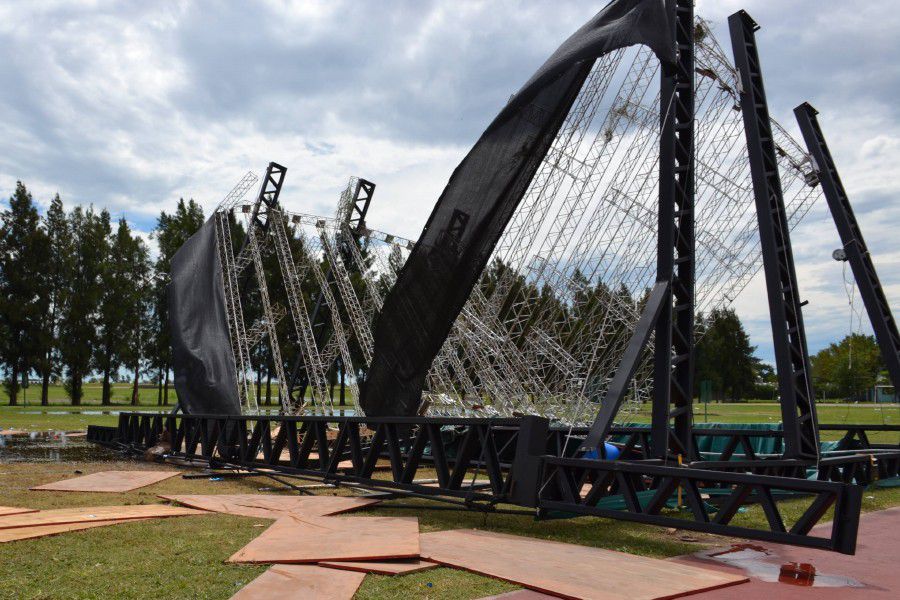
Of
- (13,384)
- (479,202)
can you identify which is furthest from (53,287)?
(479,202)

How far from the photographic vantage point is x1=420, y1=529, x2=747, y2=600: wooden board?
5973mm

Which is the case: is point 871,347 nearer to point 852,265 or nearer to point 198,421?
point 852,265

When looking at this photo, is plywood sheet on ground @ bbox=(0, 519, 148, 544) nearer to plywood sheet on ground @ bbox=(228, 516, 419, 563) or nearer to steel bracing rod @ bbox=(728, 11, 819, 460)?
plywood sheet on ground @ bbox=(228, 516, 419, 563)

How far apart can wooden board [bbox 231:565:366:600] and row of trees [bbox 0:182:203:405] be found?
5243cm

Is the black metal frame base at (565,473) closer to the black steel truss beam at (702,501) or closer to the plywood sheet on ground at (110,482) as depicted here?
the black steel truss beam at (702,501)

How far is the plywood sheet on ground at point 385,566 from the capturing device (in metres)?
6.56

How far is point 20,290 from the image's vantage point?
57219 mm

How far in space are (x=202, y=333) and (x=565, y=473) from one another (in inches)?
493

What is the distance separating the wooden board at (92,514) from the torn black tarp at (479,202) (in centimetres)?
344

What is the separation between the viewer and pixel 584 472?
897cm

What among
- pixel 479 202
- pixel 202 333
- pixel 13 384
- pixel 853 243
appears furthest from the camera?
pixel 13 384

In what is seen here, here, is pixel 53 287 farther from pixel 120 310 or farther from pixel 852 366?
pixel 852 366

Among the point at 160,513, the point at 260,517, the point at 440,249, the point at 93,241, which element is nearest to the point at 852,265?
the point at 440,249

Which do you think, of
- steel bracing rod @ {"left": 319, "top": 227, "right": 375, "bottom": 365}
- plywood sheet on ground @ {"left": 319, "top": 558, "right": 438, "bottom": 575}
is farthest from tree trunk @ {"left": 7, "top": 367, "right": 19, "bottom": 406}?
plywood sheet on ground @ {"left": 319, "top": 558, "right": 438, "bottom": 575}
